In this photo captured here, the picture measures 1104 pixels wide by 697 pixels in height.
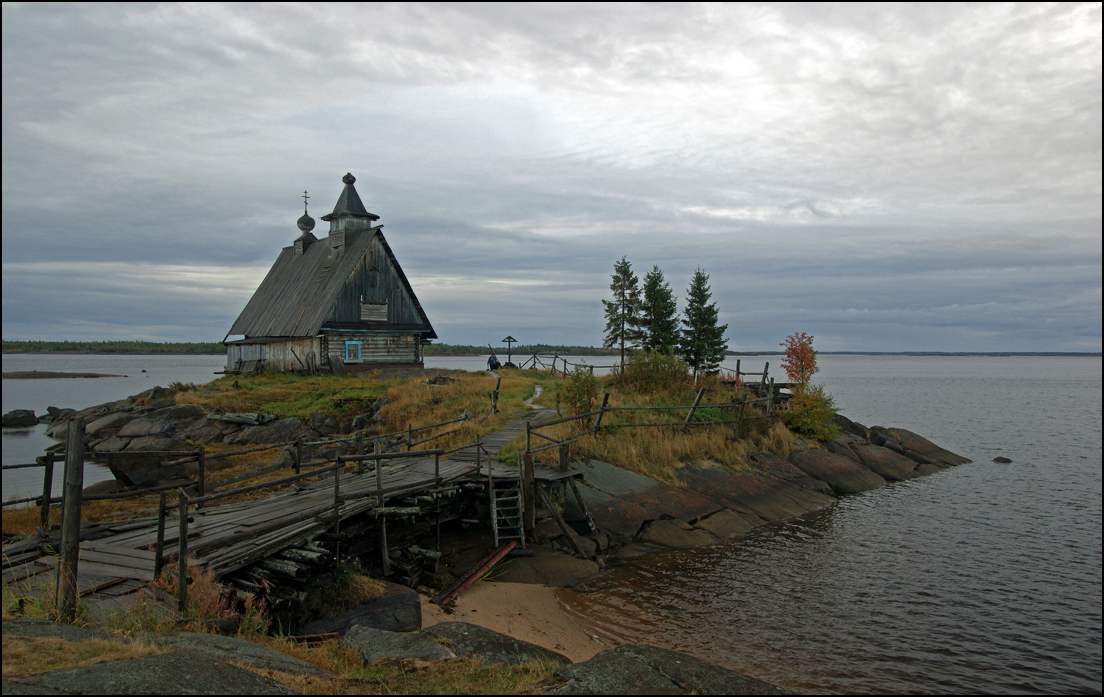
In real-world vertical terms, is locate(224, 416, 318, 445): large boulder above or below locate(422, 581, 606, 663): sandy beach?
above

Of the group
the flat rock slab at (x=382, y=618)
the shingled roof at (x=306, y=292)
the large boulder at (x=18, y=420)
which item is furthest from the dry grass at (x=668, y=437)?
the large boulder at (x=18, y=420)

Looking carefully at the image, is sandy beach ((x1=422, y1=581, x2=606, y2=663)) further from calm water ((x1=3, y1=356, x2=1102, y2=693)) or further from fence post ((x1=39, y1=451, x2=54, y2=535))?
fence post ((x1=39, y1=451, x2=54, y2=535))

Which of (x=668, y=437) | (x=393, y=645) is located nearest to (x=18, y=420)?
(x=668, y=437)

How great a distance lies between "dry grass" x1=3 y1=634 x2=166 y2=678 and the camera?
5492mm

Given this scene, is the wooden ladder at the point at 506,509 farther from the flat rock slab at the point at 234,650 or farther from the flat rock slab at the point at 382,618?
the flat rock slab at the point at 234,650

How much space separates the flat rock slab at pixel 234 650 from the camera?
257 inches

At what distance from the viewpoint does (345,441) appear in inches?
677

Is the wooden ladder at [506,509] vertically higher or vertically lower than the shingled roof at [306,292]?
lower

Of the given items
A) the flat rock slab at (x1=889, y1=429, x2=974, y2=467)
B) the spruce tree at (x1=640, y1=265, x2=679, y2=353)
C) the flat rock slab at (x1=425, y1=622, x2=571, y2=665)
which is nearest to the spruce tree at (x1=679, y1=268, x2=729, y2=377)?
the spruce tree at (x1=640, y1=265, x2=679, y2=353)

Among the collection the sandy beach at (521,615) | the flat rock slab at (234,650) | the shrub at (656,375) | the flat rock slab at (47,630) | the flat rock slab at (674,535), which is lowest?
the sandy beach at (521,615)

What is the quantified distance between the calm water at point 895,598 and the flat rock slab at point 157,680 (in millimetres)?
7110

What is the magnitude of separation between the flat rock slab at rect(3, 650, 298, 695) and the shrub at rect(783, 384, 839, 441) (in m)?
26.1

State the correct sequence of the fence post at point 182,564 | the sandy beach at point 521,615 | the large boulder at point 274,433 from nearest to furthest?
the fence post at point 182,564 → the sandy beach at point 521,615 → the large boulder at point 274,433

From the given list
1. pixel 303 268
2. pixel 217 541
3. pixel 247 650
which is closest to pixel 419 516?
pixel 217 541
